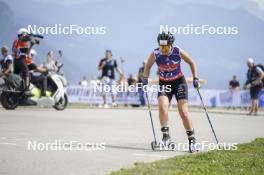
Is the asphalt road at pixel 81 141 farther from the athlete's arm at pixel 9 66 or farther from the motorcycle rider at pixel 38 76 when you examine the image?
the athlete's arm at pixel 9 66

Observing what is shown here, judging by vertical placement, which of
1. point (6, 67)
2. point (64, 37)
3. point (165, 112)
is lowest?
point (165, 112)

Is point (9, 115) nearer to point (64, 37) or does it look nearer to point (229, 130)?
point (229, 130)

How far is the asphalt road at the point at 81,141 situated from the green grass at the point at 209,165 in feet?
1.62

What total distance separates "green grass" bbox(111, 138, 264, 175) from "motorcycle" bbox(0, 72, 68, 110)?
1116 centimetres

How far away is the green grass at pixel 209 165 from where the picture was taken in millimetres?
7293

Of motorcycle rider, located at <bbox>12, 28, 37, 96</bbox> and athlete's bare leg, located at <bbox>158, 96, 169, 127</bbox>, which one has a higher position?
motorcycle rider, located at <bbox>12, 28, 37, 96</bbox>

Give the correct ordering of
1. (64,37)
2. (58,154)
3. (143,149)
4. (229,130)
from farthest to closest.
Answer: (64,37) → (229,130) → (143,149) → (58,154)

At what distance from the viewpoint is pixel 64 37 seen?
92875 millimetres

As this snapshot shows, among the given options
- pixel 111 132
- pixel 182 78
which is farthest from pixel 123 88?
pixel 182 78

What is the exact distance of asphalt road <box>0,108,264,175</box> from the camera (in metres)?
7.92

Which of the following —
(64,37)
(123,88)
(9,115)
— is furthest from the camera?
(64,37)

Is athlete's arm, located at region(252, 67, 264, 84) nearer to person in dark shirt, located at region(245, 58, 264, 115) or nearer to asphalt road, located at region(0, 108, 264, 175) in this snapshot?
person in dark shirt, located at region(245, 58, 264, 115)

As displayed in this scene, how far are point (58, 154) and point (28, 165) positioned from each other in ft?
4.07

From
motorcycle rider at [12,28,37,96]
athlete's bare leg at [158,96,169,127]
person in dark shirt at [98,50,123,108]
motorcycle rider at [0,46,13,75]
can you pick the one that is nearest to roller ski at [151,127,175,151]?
athlete's bare leg at [158,96,169,127]
